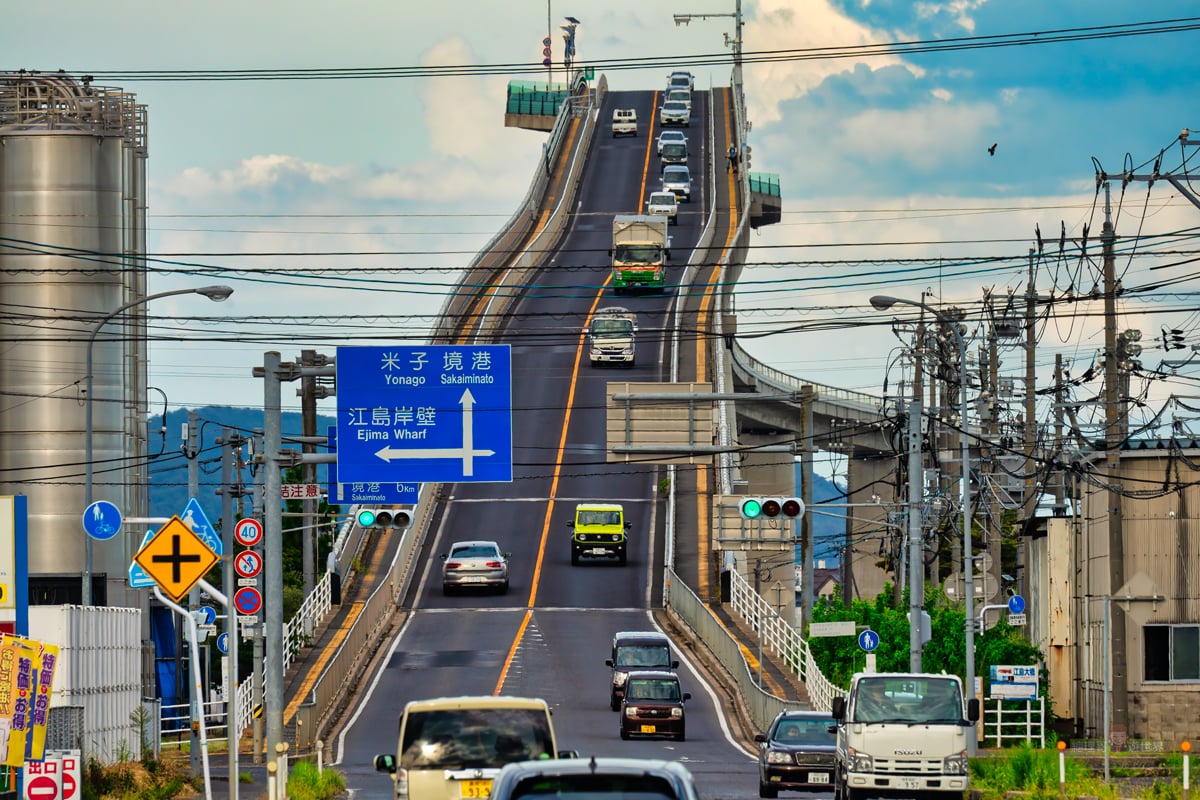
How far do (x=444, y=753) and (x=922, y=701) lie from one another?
8982mm

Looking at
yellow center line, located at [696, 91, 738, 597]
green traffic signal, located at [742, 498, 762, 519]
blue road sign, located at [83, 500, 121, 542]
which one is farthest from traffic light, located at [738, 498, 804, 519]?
yellow center line, located at [696, 91, 738, 597]

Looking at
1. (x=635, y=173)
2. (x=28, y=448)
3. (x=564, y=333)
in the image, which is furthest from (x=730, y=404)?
(x=635, y=173)

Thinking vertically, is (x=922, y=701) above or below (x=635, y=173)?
below

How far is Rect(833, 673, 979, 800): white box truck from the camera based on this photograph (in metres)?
24.8

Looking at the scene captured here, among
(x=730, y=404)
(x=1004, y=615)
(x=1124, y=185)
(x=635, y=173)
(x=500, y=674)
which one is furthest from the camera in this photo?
(x=635, y=173)

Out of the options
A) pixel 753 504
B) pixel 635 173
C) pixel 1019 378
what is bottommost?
pixel 753 504

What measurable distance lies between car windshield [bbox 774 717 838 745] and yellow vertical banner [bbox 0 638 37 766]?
1173 cm

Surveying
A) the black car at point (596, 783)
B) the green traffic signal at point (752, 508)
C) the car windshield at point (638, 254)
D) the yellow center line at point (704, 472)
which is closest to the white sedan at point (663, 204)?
the yellow center line at point (704, 472)

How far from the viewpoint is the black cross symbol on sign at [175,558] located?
22.1 m

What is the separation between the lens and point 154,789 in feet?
83.6

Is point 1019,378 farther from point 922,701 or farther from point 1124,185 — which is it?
point 922,701

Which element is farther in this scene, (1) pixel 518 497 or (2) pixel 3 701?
(1) pixel 518 497

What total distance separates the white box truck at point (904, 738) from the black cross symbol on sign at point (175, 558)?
9.00m

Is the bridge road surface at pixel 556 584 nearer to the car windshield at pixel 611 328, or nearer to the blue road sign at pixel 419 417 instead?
the car windshield at pixel 611 328
